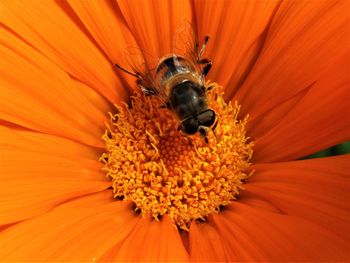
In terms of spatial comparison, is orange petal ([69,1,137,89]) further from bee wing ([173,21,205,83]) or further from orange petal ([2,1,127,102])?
bee wing ([173,21,205,83])

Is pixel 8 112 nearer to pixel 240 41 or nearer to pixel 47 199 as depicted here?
pixel 47 199

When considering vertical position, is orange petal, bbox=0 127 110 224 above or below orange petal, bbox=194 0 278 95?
below

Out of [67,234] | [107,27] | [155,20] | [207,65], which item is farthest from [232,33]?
[67,234]

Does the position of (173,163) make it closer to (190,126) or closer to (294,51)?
(190,126)

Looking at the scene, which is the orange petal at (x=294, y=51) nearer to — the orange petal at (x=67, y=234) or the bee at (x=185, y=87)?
the bee at (x=185, y=87)

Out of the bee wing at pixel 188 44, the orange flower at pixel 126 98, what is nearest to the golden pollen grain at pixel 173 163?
the orange flower at pixel 126 98

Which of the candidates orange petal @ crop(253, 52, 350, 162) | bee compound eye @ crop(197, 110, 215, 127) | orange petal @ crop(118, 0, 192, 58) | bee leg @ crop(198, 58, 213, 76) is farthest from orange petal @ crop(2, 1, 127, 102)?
orange petal @ crop(253, 52, 350, 162)
